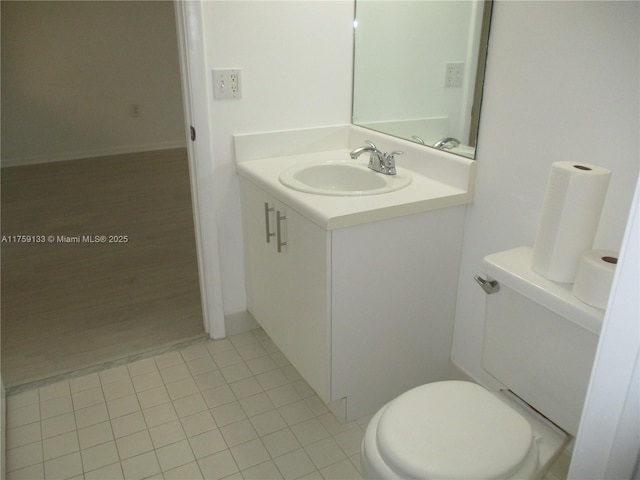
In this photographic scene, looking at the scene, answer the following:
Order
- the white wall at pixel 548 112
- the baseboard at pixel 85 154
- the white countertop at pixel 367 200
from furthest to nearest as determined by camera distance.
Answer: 1. the baseboard at pixel 85 154
2. the white countertop at pixel 367 200
3. the white wall at pixel 548 112

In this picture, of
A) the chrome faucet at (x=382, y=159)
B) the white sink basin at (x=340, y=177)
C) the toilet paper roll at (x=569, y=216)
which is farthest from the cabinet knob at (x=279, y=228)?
the toilet paper roll at (x=569, y=216)

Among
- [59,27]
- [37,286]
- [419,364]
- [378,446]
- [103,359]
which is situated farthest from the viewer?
[59,27]

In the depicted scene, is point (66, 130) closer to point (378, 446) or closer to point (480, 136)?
point (480, 136)

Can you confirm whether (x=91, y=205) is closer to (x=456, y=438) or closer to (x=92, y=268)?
(x=92, y=268)

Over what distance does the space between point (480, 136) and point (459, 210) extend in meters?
0.25

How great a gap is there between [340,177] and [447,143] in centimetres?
44

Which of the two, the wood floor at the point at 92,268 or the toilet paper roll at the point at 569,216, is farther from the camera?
the wood floor at the point at 92,268

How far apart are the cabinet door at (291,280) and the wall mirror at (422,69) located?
0.58 metres

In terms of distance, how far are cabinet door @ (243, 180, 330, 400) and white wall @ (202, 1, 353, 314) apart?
0.37 feet

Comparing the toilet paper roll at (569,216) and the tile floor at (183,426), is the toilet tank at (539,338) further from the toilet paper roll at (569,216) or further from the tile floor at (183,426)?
the tile floor at (183,426)

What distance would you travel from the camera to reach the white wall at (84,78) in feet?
15.5

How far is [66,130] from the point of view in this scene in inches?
202

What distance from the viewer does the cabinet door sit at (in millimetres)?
1629

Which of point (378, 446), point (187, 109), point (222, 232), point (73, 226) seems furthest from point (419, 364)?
point (73, 226)
